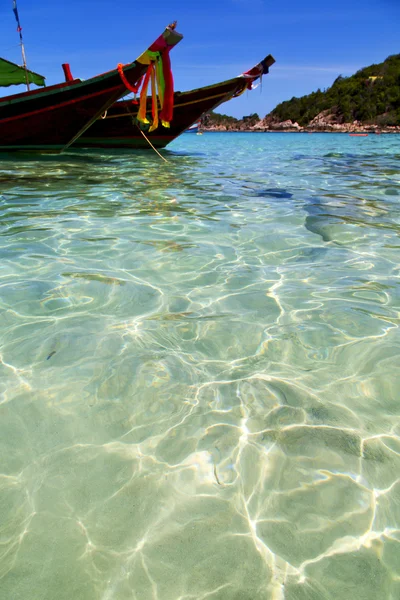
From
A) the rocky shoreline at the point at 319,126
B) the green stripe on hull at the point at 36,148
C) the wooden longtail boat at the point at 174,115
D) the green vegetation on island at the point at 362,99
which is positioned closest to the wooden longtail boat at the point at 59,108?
the green stripe on hull at the point at 36,148

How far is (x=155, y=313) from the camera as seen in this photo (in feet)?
8.82

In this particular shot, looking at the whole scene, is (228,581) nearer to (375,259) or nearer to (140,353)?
(140,353)

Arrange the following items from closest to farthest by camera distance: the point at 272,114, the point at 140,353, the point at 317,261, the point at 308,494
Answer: the point at 308,494 → the point at 140,353 → the point at 317,261 → the point at 272,114

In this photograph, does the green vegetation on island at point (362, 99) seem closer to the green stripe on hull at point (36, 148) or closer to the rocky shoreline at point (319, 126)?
the rocky shoreline at point (319, 126)

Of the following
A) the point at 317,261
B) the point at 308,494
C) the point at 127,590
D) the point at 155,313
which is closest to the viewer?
the point at 127,590

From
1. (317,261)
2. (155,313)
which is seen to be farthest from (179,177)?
(155,313)

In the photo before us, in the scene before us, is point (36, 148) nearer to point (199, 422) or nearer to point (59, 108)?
point (59, 108)

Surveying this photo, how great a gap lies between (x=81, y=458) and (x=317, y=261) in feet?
9.33

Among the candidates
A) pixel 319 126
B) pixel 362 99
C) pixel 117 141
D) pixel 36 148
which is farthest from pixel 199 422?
pixel 362 99

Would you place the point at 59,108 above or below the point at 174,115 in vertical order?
above

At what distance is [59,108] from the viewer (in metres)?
10.9

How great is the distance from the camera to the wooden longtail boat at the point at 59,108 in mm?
10133

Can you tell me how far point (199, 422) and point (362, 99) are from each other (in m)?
105

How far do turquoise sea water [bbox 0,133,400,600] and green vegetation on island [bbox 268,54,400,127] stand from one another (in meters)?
94.3
